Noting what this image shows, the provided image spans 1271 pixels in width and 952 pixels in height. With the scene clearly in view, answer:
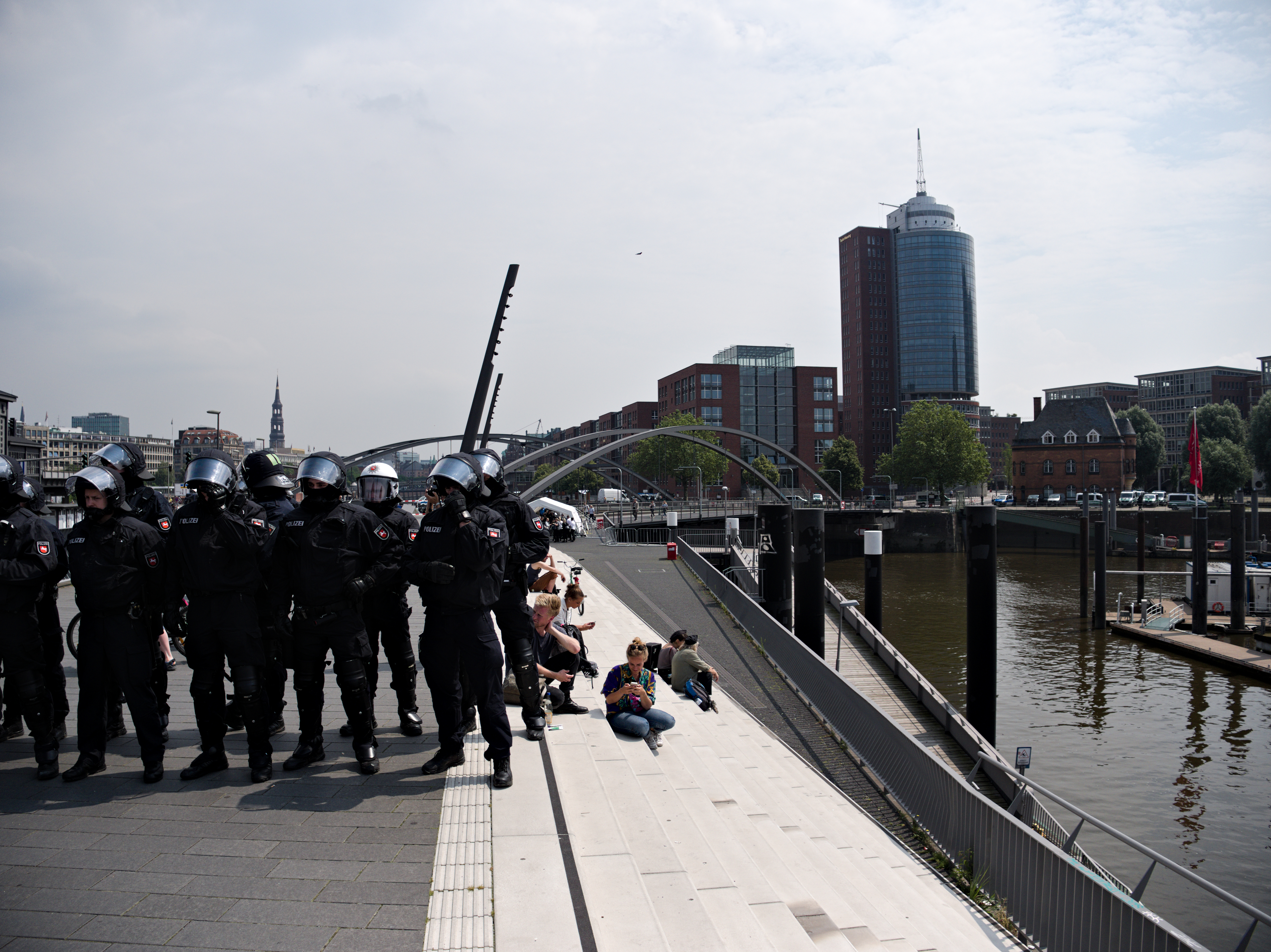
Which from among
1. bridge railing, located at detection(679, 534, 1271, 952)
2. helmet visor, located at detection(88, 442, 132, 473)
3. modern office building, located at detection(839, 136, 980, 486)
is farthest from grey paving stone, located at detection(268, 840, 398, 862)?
modern office building, located at detection(839, 136, 980, 486)

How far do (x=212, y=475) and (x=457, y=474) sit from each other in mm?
1503

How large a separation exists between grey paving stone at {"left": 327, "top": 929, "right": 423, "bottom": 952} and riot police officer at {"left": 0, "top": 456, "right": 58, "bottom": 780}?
Result: 301cm

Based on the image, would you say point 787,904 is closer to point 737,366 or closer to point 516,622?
point 516,622

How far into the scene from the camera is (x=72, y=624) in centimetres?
742

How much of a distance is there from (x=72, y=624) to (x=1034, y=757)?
15.4m

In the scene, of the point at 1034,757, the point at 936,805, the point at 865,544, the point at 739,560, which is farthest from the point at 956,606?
the point at 936,805

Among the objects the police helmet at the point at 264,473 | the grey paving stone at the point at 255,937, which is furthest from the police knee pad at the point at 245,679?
the police helmet at the point at 264,473

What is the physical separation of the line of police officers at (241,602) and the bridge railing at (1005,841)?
11.3 feet

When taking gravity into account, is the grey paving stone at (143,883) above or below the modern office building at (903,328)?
below

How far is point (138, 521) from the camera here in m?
5.25

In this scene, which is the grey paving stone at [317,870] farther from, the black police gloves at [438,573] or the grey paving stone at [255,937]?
the black police gloves at [438,573]

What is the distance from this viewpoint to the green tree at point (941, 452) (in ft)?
282

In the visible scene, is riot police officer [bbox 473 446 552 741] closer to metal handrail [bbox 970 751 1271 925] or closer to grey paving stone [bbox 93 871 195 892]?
grey paving stone [bbox 93 871 195 892]

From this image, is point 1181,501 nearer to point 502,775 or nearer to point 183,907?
point 502,775
